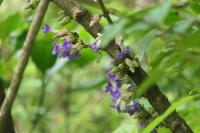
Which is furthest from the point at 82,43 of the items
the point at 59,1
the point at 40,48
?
the point at 40,48

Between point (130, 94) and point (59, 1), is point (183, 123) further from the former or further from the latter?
point (59, 1)

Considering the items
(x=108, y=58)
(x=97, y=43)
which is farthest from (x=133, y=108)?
(x=108, y=58)

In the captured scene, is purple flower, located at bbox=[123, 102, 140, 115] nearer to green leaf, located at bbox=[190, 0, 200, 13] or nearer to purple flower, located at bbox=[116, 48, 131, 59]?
purple flower, located at bbox=[116, 48, 131, 59]

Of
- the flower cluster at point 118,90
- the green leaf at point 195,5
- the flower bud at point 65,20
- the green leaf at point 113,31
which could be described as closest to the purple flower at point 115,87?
the flower cluster at point 118,90

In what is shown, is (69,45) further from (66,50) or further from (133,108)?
(133,108)

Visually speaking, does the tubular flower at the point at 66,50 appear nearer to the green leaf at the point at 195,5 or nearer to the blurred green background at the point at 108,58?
the blurred green background at the point at 108,58

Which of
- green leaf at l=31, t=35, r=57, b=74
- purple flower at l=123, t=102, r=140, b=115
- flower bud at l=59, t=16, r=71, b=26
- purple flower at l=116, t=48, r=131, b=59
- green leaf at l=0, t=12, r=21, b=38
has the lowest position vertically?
green leaf at l=31, t=35, r=57, b=74

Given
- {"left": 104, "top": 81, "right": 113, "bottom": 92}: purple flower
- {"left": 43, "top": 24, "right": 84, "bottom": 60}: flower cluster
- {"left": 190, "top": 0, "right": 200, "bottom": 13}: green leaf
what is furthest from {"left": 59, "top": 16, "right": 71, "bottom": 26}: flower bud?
{"left": 190, "top": 0, "right": 200, "bottom": 13}: green leaf
